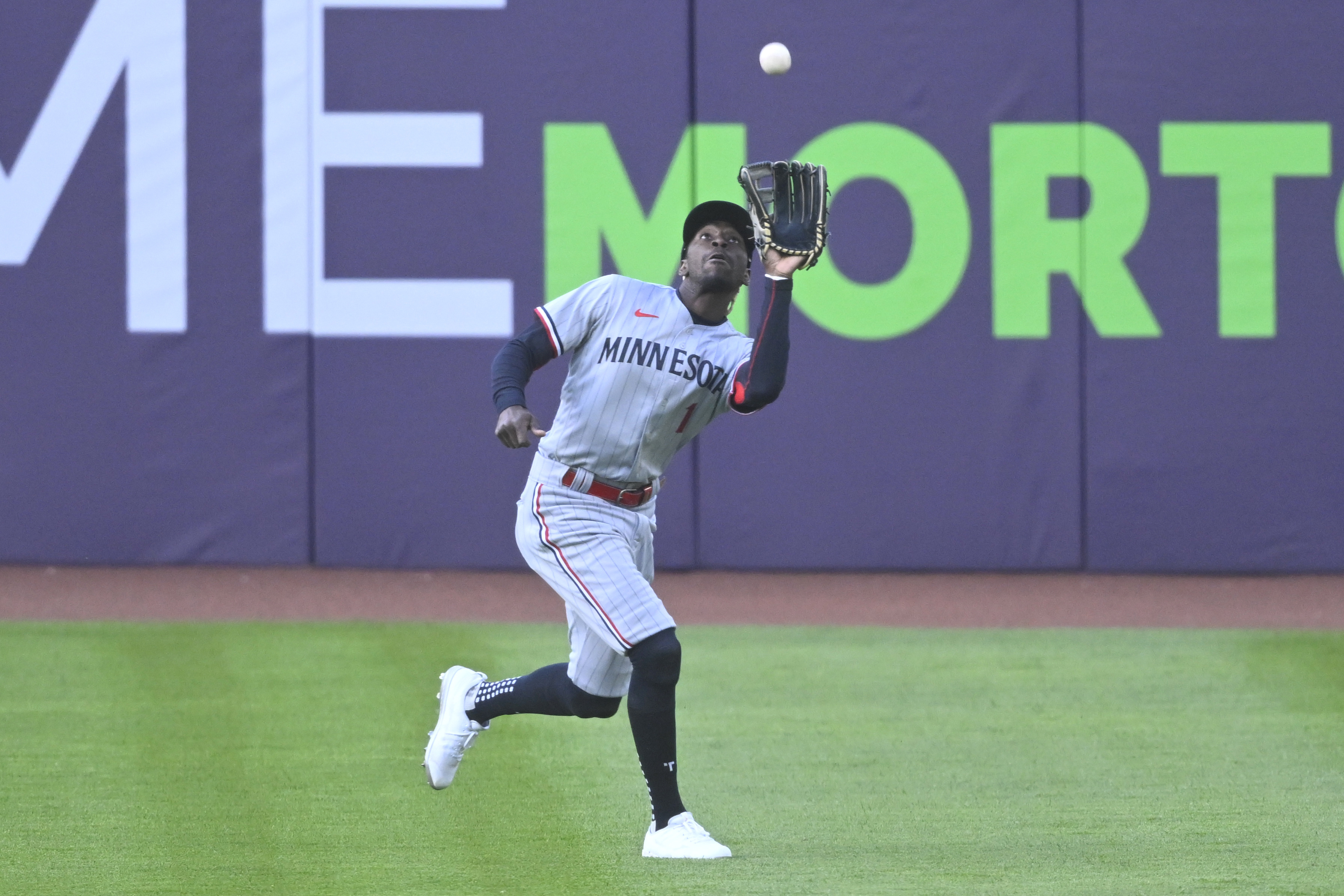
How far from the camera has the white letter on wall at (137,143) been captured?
11430 mm

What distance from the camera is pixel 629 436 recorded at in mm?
5188

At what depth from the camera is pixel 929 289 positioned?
1145cm

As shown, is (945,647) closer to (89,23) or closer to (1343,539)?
(1343,539)

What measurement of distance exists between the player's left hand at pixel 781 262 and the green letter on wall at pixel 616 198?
639 centimetres

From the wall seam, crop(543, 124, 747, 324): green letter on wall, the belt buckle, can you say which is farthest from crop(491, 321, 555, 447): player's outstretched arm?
the wall seam

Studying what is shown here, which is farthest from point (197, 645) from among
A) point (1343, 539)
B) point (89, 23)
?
point (1343, 539)

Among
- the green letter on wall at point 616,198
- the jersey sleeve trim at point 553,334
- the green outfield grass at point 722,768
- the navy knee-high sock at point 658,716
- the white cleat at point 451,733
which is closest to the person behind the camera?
the green outfield grass at point 722,768

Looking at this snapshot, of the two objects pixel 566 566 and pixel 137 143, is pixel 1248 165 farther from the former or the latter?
pixel 566 566

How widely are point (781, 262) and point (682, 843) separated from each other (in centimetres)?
160

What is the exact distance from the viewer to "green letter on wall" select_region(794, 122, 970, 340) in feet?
37.4

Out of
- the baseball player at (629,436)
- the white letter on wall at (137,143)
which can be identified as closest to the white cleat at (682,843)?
the baseball player at (629,436)

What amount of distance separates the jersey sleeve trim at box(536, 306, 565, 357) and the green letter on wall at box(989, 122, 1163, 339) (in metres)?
6.59

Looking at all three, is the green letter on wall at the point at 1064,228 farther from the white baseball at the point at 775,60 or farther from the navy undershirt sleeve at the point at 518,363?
the navy undershirt sleeve at the point at 518,363

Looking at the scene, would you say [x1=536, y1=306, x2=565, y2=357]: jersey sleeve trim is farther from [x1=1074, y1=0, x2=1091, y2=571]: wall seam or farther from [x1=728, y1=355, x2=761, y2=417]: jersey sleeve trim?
[x1=1074, y1=0, x2=1091, y2=571]: wall seam
